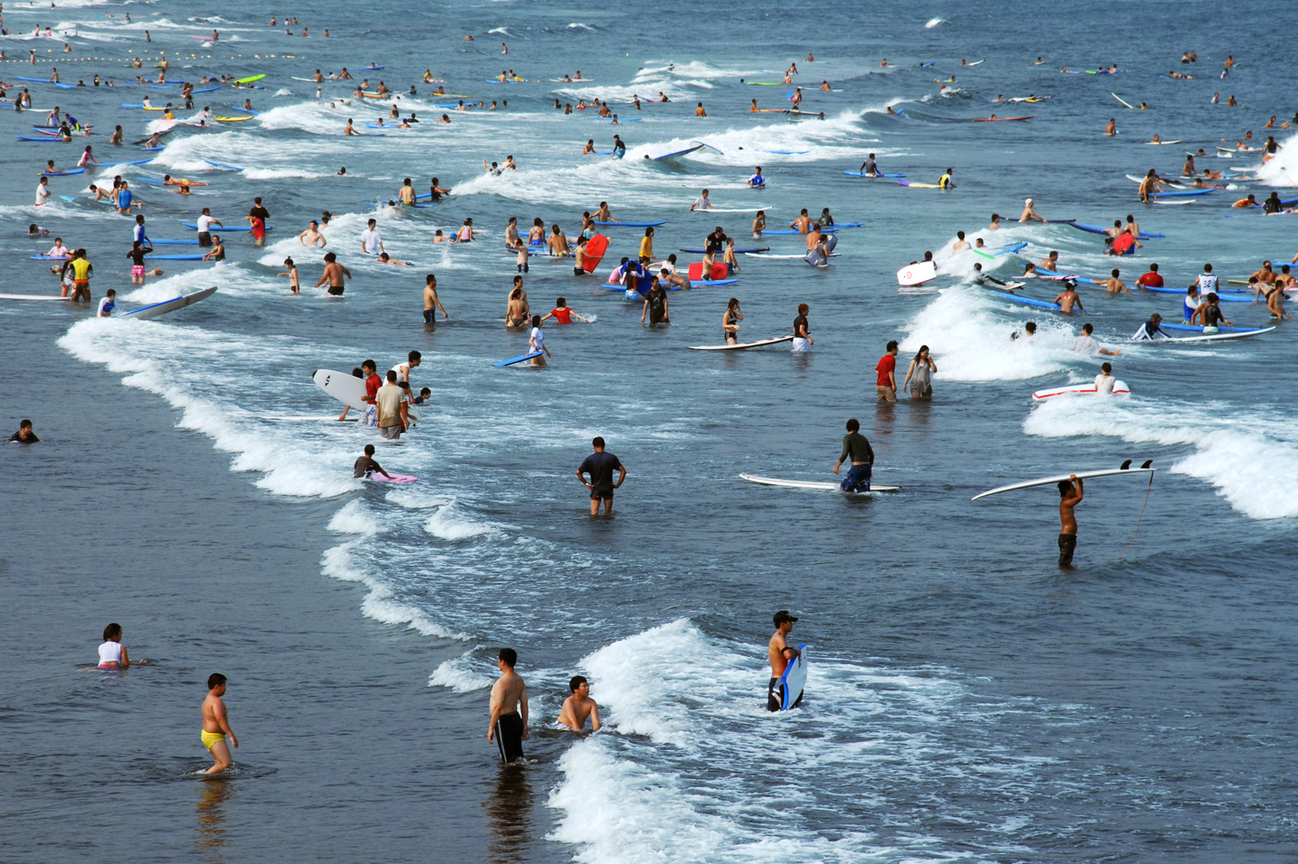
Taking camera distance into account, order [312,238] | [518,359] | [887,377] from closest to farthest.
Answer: [887,377] → [518,359] → [312,238]

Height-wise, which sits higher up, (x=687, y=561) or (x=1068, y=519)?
(x=1068, y=519)

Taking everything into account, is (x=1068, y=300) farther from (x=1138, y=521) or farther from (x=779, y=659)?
(x=779, y=659)

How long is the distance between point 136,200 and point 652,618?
3581cm

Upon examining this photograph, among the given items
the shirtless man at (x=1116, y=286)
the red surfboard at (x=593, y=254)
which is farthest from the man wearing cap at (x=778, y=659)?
the red surfboard at (x=593, y=254)

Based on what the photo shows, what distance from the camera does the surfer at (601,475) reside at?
16047mm

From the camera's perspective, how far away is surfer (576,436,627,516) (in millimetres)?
16047

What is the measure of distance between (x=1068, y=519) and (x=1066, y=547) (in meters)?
0.32

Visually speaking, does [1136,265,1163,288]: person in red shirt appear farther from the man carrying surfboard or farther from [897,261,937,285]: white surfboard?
the man carrying surfboard

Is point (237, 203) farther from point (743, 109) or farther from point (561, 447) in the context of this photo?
point (743, 109)

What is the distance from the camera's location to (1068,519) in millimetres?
14234

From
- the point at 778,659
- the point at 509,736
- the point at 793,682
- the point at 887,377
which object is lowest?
the point at 509,736

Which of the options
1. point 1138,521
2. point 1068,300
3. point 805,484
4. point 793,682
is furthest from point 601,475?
point 1068,300

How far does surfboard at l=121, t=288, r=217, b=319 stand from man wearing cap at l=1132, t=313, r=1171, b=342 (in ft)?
69.0

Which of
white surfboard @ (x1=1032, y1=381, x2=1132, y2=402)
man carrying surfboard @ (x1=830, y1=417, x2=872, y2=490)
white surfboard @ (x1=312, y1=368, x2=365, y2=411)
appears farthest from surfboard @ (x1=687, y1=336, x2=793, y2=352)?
man carrying surfboard @ (x1=830, y1=417, x2=872, y2=490)
